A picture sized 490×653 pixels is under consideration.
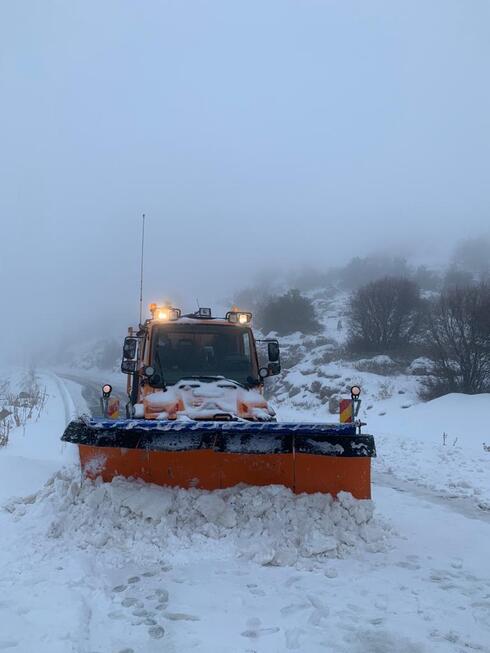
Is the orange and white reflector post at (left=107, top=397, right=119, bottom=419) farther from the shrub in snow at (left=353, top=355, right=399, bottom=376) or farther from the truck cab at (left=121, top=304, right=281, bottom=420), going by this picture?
the shrub in snow at (left=353, top=355, right=399, bottom=376)

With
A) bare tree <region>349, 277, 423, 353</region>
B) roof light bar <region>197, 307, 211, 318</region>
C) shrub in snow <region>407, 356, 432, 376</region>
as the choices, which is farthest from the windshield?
bare tree <region>349, 277, 423, 353</region>

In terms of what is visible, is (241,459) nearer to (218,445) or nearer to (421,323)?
(218,445)

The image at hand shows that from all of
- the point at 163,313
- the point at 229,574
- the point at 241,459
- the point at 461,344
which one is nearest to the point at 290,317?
the point at 461,344

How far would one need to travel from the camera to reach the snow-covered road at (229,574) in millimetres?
3260

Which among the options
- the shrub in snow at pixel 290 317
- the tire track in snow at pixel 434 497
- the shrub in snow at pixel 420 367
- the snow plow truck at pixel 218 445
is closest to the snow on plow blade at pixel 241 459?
the snow plow truck at pixel 218 445

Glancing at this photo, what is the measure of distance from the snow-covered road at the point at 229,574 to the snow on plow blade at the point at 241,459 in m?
0.24

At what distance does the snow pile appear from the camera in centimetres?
464

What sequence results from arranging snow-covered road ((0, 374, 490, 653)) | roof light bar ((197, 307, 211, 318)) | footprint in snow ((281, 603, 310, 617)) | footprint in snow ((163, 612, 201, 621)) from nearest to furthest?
snow-covered road ((0, 374, 490, 653)) → footprint in snow ((163, 612, 201, 621)) → footprint in snow ((281, 603, 310, 617)) → roof light bar ((197, 307, 211, 318))

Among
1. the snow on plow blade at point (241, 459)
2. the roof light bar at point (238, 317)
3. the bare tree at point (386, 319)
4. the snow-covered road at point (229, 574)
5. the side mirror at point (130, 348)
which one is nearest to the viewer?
the snow-covered road at point (229, 574)

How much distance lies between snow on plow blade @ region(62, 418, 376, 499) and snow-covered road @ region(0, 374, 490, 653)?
0.78ft

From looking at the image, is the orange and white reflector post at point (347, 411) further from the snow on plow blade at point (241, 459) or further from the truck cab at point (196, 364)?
the snow on plow blade at point (241, 459)

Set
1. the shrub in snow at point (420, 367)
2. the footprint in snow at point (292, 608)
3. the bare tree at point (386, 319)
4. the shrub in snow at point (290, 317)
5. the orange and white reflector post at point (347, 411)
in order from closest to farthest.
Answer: the footprint in snow at point (292, 608), the orange and white reflector post at point (347, 411), the shrub in snow at point (420, 367), the bare tree at point (386, 319), the shrub in snow at point (290, 317)

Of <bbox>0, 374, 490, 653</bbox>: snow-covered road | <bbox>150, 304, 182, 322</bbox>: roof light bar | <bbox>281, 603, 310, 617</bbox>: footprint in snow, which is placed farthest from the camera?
<bbox>150, 304, 182, 322</bbox>: roof light bar

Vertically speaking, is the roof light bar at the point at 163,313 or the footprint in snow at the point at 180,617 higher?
the roof light bar at the point at 163,313
